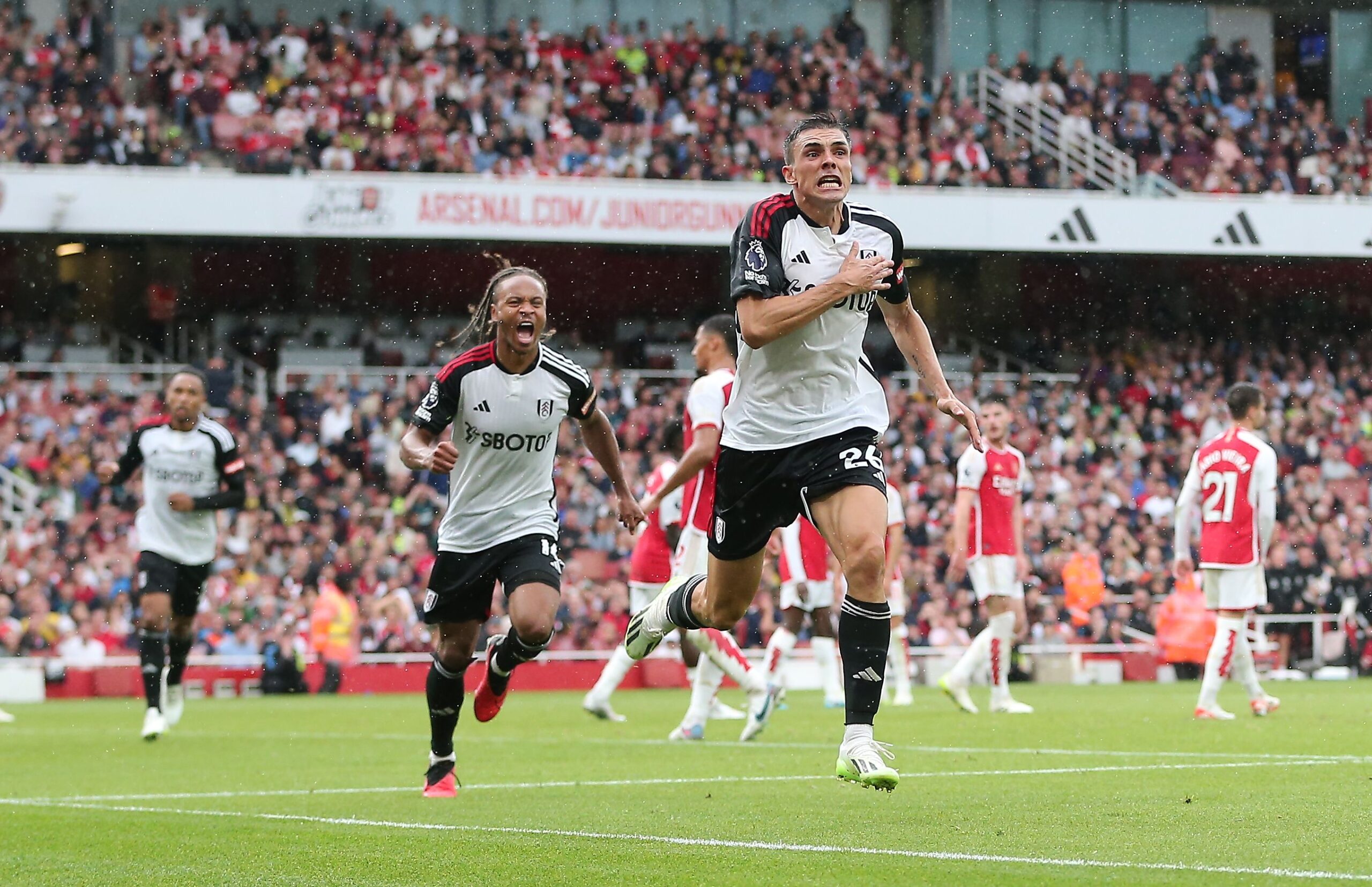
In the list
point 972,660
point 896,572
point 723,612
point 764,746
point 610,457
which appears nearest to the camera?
point 723,612

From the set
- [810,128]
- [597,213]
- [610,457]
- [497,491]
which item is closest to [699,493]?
[610,457]

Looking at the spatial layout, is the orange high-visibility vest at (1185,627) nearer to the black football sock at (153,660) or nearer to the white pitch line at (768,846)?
the black football sock at (153,660)

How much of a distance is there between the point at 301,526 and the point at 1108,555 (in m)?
11.4

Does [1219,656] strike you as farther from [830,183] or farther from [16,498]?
[16,498]

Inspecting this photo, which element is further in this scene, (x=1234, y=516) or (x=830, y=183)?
(x=1234, y=516)

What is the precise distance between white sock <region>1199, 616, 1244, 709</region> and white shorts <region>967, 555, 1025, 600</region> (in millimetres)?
2086

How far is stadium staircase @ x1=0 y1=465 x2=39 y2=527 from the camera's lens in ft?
82.3

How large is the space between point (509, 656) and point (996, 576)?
7434 mm

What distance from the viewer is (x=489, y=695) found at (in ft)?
28.4

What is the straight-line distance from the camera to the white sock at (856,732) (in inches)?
250

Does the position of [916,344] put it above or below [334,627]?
above

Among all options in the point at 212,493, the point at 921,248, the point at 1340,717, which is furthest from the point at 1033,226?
the point at 212,493

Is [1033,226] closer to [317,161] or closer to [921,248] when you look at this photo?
[921,248]

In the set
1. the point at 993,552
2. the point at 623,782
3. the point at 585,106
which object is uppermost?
the point at 585,106
